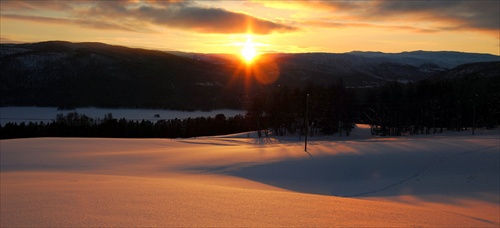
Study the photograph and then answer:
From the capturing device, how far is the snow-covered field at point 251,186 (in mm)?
8039

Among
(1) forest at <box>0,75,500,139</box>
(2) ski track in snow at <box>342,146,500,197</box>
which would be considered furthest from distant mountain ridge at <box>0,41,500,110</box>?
(2) ski track in snow at <box>342,146,500,197</box>

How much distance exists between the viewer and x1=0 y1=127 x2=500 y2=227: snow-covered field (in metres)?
8.04

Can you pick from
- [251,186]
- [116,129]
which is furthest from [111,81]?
[251,186]

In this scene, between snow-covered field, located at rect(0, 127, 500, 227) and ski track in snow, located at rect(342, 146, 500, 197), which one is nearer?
snow-covered field, located at rect(0, 127, 500, 227)

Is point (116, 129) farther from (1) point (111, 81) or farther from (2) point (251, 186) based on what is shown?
(1) point (111, 81)

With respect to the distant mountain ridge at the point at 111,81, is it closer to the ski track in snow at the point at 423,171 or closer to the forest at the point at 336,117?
the forest at the point at 336,117

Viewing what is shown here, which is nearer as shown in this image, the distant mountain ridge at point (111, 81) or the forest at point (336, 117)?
the forest at point (336, 117)

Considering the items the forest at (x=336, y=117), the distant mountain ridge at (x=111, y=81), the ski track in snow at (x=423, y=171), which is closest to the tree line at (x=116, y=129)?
the forest at (x=336, y=117)

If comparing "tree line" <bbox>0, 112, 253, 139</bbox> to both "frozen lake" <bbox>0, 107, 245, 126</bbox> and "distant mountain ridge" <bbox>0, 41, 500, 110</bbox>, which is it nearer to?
"frozen lake" <bbox>0, 107, 245, 126</bbox>

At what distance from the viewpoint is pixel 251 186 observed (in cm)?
1727

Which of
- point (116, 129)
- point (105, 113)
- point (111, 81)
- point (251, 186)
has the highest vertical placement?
point (111, 81)

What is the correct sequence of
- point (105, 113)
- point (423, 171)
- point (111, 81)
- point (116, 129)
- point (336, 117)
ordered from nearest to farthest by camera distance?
point (423, 171) < point (336, 117) < point (116, 129) < point (105, 113) < point (111, 81)

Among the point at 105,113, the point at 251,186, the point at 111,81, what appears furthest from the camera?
the point at 111,81

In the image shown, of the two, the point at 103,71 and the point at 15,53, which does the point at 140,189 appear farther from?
the point at 15,53
